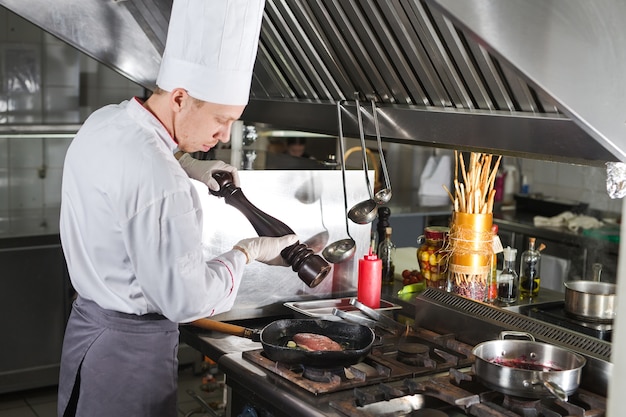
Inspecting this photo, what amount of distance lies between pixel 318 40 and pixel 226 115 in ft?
1.72

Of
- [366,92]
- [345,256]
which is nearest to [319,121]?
[366,92]

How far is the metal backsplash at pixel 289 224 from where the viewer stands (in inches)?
107

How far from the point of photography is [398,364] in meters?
2.28

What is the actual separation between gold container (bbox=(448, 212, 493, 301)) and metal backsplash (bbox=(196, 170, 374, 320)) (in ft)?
1.49

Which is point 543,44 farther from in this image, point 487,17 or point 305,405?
point 305,405

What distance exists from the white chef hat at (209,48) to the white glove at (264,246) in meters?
0.46

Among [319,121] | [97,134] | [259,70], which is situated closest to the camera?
[97,134]

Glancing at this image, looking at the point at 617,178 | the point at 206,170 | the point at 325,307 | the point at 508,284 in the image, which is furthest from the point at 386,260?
the point at 617,178

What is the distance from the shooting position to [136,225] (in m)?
2.04

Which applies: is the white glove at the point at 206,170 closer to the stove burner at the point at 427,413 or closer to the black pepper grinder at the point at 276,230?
the black pepper grinder at the point at 276,230

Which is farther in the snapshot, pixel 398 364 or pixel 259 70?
pixel 259 70

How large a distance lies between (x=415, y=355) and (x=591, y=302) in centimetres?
59

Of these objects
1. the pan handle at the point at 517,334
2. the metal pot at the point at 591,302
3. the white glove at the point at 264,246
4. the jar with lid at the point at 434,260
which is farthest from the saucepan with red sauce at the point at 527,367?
the white glove at the point at 264,246

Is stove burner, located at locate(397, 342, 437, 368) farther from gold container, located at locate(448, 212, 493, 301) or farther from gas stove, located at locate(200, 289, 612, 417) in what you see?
gold container, located at locate(448, 212, 493, 301)
